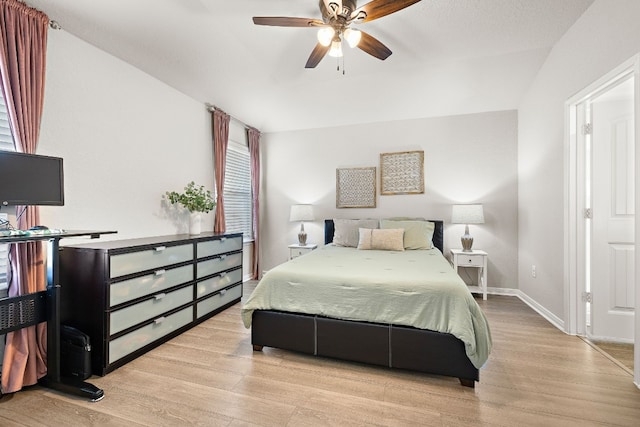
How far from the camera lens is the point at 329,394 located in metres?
1.81

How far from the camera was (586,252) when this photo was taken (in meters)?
2.61

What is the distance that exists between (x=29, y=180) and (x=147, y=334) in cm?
141

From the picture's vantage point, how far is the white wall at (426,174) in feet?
13.3

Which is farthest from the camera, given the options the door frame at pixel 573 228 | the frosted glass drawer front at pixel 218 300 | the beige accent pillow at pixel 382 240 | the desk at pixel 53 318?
the beige accent pillow at pixel 382 240

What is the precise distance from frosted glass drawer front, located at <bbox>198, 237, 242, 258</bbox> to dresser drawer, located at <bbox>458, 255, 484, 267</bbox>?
298 centimetres

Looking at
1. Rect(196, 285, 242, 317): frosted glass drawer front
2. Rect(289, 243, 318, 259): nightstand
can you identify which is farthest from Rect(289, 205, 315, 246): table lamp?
Rect(196, 285, 242, 317): frosted glass drawer front

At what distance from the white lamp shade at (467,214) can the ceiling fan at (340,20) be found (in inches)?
96.9

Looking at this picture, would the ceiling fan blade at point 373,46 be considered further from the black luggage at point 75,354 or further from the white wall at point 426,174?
the black luggage at point 75,354

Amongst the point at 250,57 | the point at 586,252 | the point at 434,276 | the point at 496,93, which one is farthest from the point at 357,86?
the point at 586,252

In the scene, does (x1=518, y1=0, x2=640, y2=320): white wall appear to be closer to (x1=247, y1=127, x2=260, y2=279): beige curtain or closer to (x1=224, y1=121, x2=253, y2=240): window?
(x1=247, y1=127, x2=260, y2=279): beige curtain

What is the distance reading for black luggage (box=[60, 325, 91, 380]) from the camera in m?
1.95

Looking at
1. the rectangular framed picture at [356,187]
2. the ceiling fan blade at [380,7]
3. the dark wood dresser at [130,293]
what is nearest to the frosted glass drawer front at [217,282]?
the dark wood dresser at [130,293]

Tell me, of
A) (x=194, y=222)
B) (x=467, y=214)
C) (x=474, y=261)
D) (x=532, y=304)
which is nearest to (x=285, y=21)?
(x=194, y=222)

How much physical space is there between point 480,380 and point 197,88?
→ 402 cm
